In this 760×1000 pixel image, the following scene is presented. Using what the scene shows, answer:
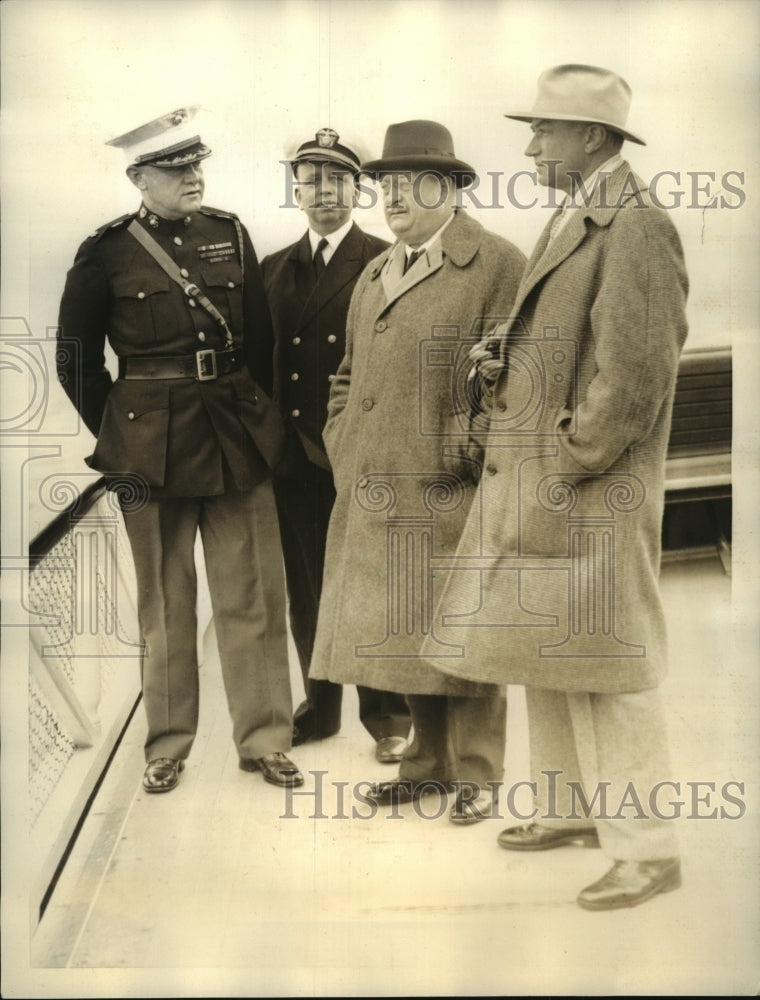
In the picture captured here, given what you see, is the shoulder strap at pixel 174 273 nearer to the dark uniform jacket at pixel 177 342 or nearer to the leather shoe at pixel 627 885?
the dark uniform jacket at pixel 177 342

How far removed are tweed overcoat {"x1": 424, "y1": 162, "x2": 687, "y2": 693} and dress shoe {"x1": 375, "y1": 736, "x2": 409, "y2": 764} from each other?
32 cm

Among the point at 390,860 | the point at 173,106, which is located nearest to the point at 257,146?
the point at 173,106

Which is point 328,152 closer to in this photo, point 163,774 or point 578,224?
point 578,224

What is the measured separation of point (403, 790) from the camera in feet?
13.2

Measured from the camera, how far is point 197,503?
4020 mm

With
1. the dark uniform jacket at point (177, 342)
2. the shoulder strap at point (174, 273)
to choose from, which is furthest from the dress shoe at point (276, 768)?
the shoulder strap at point (174, 273)

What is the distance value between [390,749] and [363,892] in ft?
1.35

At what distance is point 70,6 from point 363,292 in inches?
45.7

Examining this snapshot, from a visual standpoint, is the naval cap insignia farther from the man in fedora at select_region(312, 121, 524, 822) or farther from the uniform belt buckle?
the uniform belt buckle

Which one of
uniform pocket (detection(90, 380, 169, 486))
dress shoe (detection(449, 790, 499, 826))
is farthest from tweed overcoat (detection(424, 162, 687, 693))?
uniform pocket (detection(90, 380, 169, 486))

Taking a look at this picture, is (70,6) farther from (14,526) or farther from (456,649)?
(456,649)

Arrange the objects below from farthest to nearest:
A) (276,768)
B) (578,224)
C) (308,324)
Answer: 1. (276,768)
2. (308,324)
3. (578,224)

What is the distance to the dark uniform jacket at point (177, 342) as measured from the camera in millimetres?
3938

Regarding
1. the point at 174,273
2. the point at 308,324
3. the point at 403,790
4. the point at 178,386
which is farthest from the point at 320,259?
the point at 403,790
